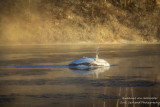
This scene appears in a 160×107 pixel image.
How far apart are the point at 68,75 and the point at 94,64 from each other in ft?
16.9

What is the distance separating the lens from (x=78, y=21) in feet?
266

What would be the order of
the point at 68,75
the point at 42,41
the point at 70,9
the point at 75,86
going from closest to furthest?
the point at 75,86
the point at 68,75
the point at 42,41
the point at 70,9

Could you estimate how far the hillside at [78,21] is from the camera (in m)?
76.8

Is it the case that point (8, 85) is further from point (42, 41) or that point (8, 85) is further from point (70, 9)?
point (70, 9)

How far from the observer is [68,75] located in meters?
20.1

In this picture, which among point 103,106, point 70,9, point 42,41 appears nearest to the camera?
point 103,106

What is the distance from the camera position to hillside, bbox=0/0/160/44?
252 feet

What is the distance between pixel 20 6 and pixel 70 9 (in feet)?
41.2

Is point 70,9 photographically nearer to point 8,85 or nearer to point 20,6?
point 20,6

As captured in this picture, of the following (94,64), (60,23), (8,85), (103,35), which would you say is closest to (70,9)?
(60,23)

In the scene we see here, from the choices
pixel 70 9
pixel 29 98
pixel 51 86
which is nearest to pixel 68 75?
pixel 51 86

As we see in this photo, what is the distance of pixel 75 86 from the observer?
15.8 m

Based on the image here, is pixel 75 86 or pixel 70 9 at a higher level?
pixel 70 9

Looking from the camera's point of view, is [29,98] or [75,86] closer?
[29,98]
